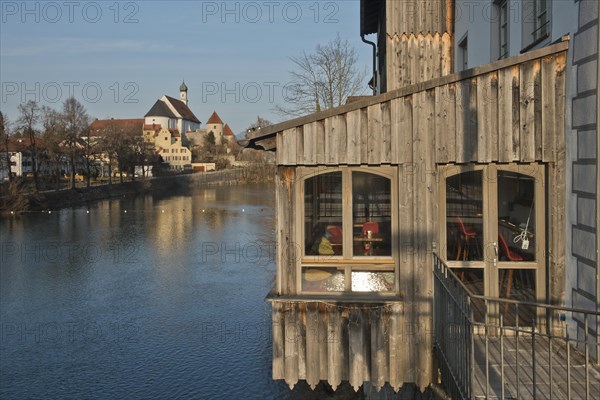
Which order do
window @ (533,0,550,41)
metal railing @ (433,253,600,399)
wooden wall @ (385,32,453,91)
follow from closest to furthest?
metal railing @ (433,253,600,399) → window @ (533,0,550,41) → wooden wall @ (385,32,453,91)

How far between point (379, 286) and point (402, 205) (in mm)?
980

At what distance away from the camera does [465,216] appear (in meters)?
6.86

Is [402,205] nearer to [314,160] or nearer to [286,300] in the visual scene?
[314,160]

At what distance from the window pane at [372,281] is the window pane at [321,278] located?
7.3 inches

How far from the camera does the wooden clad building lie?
651 centimetres

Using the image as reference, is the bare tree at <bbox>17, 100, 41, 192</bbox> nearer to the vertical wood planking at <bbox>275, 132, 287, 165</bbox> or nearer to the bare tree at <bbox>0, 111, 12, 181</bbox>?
the bare tree at <bbox>0, 111, 12, 181</bbox>

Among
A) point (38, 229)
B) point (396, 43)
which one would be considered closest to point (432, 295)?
point (396, 43)

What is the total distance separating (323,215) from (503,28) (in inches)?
199

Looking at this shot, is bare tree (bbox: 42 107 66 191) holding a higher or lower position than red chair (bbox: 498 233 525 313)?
higher

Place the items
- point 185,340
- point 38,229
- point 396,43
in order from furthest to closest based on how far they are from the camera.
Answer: point 38,229
point 185,340
point 396,43

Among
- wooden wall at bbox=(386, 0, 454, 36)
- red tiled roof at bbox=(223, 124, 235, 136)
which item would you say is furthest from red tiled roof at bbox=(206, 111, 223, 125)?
wooden wall at bbox=(386, 0, 454, 36)

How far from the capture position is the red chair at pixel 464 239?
22.5 ft

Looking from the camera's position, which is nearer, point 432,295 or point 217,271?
point 432,295

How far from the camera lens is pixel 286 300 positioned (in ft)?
22.3
